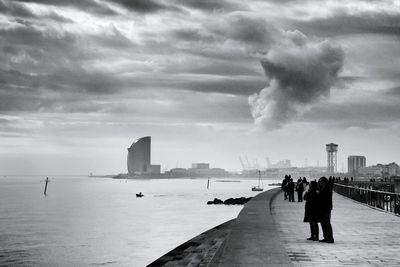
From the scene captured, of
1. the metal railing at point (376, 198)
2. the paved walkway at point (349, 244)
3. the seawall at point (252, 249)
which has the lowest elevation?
the paved walkway at point (349, 244)

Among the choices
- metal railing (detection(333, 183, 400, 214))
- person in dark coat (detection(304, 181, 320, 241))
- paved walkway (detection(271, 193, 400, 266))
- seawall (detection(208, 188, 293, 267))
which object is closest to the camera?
seawall (detection(208, 188, 293, 267))

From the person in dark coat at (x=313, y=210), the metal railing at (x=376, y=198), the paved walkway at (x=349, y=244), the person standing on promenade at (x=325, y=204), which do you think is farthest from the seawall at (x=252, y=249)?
the metal railing at (x=376, y=198)

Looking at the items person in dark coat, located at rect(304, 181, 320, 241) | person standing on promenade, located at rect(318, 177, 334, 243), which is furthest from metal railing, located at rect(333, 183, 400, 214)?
person standing on promenade, located at rect(318, 177, 334, 243)

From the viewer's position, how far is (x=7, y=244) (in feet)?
125

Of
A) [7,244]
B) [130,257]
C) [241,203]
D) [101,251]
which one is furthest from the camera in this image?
[241,203]

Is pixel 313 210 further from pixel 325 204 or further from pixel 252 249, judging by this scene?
pixel 252 249

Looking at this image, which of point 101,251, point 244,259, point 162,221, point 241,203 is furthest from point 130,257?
point 241,203

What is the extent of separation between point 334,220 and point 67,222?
141 feet

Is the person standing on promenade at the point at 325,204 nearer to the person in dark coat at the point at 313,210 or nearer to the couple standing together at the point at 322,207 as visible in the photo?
the couple standing together at the point at 322,207

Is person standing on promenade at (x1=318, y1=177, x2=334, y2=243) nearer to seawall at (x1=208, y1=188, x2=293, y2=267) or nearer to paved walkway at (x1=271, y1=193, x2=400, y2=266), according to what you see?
paved walkway at (x1=271, y1=193, x2=400, y2=266)

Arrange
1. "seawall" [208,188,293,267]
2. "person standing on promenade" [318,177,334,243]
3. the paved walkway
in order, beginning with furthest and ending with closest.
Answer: "person standing on promenade" [318,177,334,243] < the paved walkway < "seawall" [208,188,293,267]

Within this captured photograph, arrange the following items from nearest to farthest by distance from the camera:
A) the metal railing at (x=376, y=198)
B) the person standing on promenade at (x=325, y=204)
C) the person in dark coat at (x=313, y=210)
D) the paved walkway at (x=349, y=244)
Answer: the paved walkway at (x=349, y=244), the person standing on promenade at (x=325, y=204), the person in dark coat at (x=313, y=210), the metal railing at (x=376, y=198)

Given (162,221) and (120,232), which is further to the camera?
(162,221)

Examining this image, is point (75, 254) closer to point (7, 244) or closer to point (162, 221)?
point (7, 244)
